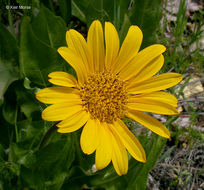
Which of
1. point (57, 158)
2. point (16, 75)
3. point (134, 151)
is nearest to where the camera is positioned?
point (134, 151)

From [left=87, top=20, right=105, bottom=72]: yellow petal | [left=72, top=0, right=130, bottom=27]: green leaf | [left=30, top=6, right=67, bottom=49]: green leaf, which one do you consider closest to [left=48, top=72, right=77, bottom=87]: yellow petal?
[left=87, top=20, right=105, bottom=72]: yellow petal

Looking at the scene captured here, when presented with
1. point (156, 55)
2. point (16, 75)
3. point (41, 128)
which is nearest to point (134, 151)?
point (156, 55)

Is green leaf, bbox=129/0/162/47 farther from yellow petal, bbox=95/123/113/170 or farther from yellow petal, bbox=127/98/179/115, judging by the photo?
yellow petal, bbox=95/123/113/170

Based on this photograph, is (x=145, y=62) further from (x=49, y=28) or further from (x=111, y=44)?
(x=49, y=28)

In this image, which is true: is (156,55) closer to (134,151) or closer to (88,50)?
(88,50)

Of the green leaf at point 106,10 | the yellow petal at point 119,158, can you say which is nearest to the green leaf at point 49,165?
the yellow petal at point 119,158

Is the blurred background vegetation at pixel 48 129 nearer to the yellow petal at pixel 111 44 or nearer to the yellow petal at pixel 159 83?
the yellow petal at pixel 159 83
